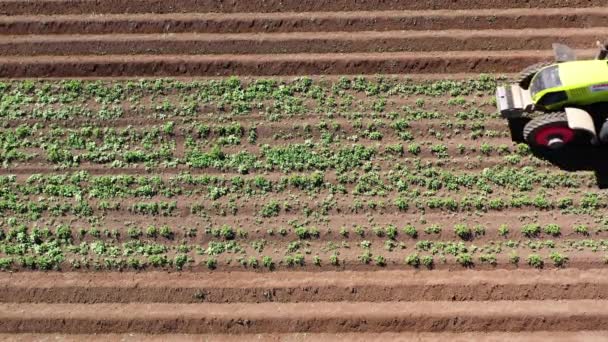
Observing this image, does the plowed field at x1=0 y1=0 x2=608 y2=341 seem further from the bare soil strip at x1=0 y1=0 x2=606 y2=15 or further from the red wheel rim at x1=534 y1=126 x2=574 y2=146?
the red wheel rim at x1=534 y1=126 x2=574 y2=146

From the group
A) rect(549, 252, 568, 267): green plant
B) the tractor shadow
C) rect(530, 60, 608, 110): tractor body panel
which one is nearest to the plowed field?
rect(549, 252, 568, 267): green plant

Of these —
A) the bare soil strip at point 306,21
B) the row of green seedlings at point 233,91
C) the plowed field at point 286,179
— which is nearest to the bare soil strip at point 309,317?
the plowed field at point 286,179

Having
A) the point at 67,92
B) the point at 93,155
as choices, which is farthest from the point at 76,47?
the point at 93,155

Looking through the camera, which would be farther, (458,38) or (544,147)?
(458,38)

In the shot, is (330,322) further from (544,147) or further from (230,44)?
(230,44)

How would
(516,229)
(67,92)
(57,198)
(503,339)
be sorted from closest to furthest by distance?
(503,339) < (516,229) < (57,198) < (67,92)

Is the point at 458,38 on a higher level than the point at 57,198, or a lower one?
higher

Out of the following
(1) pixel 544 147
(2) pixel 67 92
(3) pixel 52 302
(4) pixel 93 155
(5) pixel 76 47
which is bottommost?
(3) pixel 52 302

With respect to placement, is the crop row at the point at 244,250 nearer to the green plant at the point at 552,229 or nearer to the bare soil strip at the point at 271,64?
the green plant at the point at 552,229
